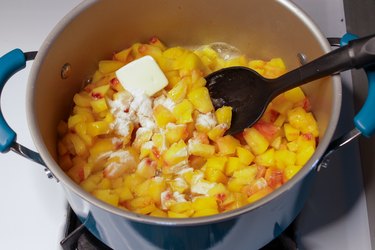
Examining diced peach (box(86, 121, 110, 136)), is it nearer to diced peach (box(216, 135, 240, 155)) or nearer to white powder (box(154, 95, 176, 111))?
white powder (box(154, 95, 176, 111))

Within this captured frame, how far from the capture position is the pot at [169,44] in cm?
74

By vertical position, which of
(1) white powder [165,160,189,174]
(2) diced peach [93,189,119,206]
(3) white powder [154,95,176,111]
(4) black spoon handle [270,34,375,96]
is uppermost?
(4) black spoon handle [270,34,375,96]

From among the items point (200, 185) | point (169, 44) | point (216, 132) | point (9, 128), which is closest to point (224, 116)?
point (216, 132)

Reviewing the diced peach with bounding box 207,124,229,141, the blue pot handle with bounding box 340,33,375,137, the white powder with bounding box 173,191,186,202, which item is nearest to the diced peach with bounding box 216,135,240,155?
the diced peach with bounding box 207,124,229,141

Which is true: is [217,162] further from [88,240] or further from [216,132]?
[88,240]

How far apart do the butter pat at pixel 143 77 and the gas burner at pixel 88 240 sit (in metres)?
0.27

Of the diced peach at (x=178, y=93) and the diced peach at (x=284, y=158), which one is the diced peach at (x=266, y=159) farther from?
the diced peach at (x=178, y=93)

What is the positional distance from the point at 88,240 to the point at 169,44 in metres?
0.45

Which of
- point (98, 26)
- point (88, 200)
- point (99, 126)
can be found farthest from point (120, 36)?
point (88, 200)

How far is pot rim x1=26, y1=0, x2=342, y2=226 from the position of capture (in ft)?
2.27

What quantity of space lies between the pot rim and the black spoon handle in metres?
0.03

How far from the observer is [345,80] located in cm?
110

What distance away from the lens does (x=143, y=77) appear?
99 centimetres

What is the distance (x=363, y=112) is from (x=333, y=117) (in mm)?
44
